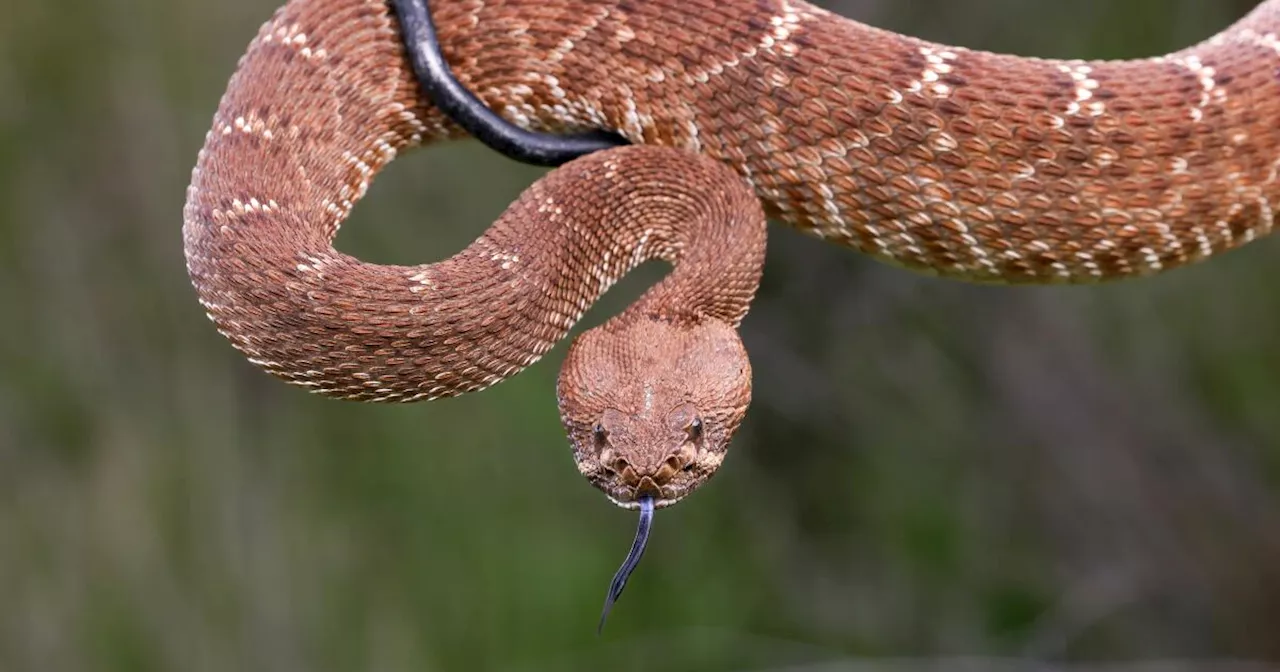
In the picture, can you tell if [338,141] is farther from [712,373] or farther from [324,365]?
[712,373]

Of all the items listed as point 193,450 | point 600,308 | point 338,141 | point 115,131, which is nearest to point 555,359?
point 600,308

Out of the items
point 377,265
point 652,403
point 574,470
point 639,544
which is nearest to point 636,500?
point 639,544

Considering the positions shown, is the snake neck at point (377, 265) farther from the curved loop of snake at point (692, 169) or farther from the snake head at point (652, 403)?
the snake head at point (652, 403)

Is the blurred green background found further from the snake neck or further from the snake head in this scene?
the snake head

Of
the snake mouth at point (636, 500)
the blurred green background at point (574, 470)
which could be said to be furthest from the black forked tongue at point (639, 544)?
the blurred green background at point (574, 470)

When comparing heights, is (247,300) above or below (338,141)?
below

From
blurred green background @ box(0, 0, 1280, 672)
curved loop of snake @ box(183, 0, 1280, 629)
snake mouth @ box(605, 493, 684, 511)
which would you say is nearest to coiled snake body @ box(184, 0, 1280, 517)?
curved loop of snake @ box(183, 0, 1280, 629)

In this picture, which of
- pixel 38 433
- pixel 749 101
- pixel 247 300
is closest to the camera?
pixel 247 300
